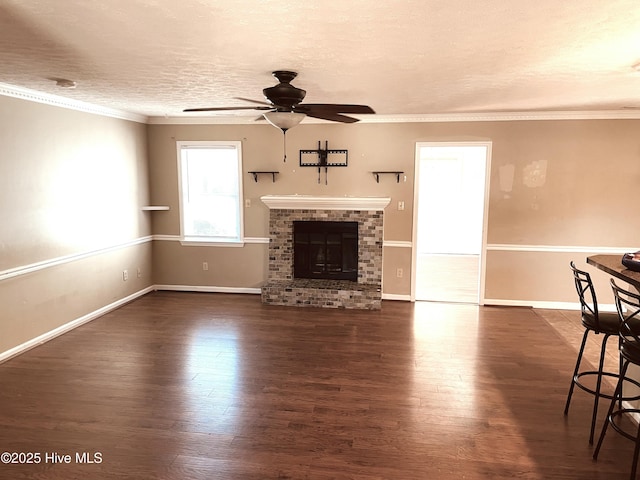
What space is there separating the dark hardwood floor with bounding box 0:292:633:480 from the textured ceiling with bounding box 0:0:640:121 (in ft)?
7.85

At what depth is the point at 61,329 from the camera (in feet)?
15.1

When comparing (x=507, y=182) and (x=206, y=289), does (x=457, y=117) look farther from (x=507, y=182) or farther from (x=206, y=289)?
(x=206, y=289)

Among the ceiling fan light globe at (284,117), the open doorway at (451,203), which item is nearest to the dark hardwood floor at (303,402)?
the ceiling fan light globe at (284,117)

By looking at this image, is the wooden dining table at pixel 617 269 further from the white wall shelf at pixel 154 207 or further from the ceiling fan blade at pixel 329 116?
the white wall shelf at pixel 154 207

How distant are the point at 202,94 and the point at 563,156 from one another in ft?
14.0

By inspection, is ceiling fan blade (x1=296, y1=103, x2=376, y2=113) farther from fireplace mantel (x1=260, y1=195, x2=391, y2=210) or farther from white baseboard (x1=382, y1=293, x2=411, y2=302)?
white baseboard (x1=382, y1=293, x2=411, y2=302)

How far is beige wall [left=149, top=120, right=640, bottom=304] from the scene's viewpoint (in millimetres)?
5258

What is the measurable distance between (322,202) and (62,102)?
3106mm

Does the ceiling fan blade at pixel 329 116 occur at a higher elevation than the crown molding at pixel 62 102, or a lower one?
lower

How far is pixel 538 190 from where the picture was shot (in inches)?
213

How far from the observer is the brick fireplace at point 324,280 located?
5.57 metres

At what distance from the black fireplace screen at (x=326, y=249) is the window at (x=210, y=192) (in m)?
0.90

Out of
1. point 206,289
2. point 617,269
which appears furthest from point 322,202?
point 617,269

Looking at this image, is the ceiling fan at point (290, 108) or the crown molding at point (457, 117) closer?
the ceiling fan at point (290, 108)
